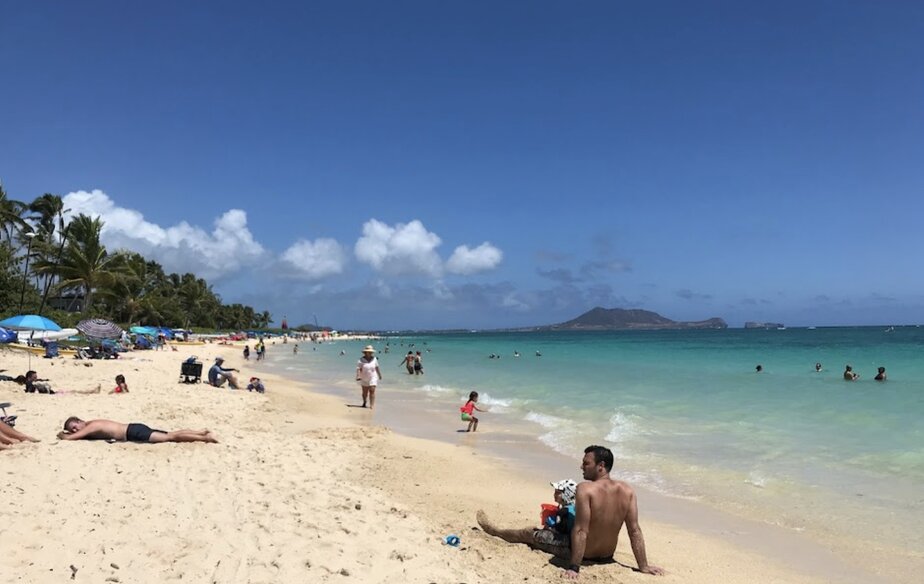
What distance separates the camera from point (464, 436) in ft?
38.0

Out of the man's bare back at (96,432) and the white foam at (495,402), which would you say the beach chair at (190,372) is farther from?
the man's bare back at (96,432)

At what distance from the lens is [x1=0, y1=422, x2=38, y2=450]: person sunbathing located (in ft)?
22.1

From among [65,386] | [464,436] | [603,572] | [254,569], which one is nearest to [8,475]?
[254,569]

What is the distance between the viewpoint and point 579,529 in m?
4.62

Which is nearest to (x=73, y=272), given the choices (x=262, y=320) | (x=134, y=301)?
(x=134, y=301)

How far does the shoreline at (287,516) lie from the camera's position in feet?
13.7

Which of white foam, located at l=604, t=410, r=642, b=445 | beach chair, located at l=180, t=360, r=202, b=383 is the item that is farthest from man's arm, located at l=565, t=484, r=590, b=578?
beach chair, located at l=180, t=360, r=202, b=383

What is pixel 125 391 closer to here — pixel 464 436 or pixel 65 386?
pixel 65 386

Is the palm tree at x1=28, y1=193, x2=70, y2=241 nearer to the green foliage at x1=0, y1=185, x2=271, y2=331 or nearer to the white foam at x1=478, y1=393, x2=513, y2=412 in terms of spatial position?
the green foliage at x1=0, y1=185, x2=271, y2=331

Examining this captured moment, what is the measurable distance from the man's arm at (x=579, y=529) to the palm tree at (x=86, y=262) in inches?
1448

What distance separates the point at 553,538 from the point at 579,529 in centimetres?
44

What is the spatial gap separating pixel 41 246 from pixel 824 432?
43.2m

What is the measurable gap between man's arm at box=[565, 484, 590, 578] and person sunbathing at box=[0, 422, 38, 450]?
6423 mm

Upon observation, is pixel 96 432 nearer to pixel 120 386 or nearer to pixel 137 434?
pixel 137 434
